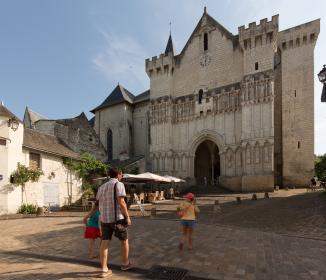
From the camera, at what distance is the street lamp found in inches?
632

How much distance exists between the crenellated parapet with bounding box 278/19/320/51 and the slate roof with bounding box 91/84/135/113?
18.9 metres

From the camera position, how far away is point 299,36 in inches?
1118

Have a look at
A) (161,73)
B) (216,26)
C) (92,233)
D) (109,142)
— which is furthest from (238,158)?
(92,233)

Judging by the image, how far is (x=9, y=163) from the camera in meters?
15.8

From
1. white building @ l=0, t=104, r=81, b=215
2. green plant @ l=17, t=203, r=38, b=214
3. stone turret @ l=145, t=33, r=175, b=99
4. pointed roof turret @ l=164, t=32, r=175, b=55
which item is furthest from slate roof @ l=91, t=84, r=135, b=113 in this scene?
green plant @ l=17, t=203, r=38, b=214

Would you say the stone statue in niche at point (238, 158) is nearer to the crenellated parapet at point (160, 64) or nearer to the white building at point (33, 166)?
the crenellated parapet at point (160, 64)

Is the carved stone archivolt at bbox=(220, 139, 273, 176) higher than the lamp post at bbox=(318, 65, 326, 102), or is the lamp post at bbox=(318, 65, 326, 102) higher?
the lamp post at bbox=(318, 65, 326, 102)

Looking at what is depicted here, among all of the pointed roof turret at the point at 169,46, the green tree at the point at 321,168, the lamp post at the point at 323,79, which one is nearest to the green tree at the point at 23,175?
the lamp post at the point at 323,79

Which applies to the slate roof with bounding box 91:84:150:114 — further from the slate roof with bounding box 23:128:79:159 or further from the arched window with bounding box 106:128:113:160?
the slate roof with bounding box 23:128:79:159

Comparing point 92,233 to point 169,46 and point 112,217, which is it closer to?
point 112,217

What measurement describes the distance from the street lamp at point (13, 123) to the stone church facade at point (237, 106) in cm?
1732

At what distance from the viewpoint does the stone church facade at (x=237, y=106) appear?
26484mm

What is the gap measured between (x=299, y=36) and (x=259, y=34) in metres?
4.47

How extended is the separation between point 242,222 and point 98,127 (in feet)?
104
